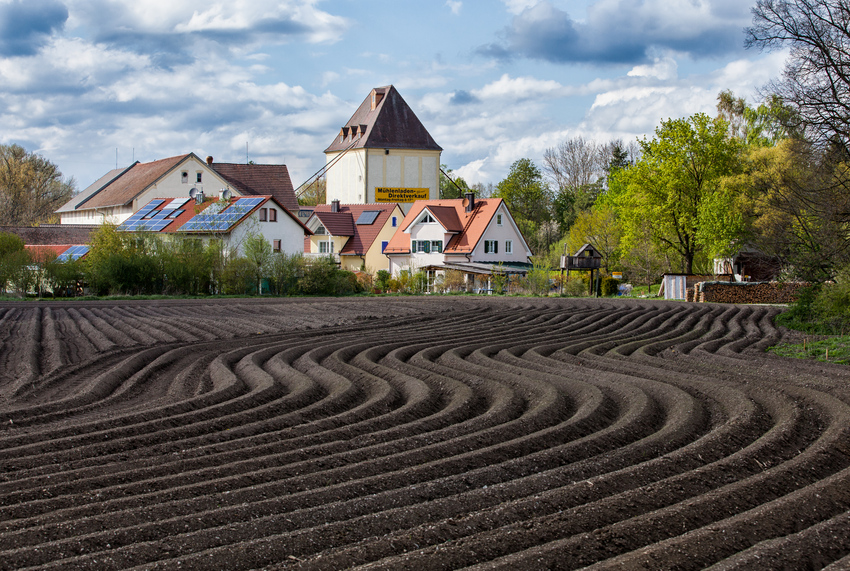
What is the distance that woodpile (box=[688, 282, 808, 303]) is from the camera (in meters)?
34.9

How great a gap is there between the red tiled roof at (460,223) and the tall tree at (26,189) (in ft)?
114

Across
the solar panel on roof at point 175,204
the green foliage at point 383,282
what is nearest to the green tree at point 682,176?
the green foliage at point 383,282

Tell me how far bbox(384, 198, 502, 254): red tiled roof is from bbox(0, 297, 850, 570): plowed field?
33.6 meters

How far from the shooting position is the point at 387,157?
64.8 m

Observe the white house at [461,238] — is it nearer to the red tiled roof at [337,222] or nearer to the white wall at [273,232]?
the red tiled roof at [337,222]

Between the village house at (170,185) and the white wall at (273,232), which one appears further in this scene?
the village house at (170,185)

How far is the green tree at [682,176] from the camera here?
4241 cm

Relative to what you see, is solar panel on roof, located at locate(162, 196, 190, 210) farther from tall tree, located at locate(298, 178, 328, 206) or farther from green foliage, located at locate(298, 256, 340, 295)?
tall tree, located at locate(298, 178, 328, 206)

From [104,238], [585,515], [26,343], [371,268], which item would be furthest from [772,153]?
[585,515]

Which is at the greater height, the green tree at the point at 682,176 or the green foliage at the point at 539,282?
the green tree at the point at 682,176

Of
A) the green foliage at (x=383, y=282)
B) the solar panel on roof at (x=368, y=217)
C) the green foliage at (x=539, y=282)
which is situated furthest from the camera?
the solar panel on roof at (x=368, y=217)

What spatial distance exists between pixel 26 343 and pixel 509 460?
45.4 ft

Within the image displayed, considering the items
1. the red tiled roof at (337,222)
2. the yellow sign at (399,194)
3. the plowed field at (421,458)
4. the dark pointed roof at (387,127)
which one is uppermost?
the dark pointed roof at (387,127)

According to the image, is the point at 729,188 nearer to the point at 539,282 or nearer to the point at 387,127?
the point at 539,282
